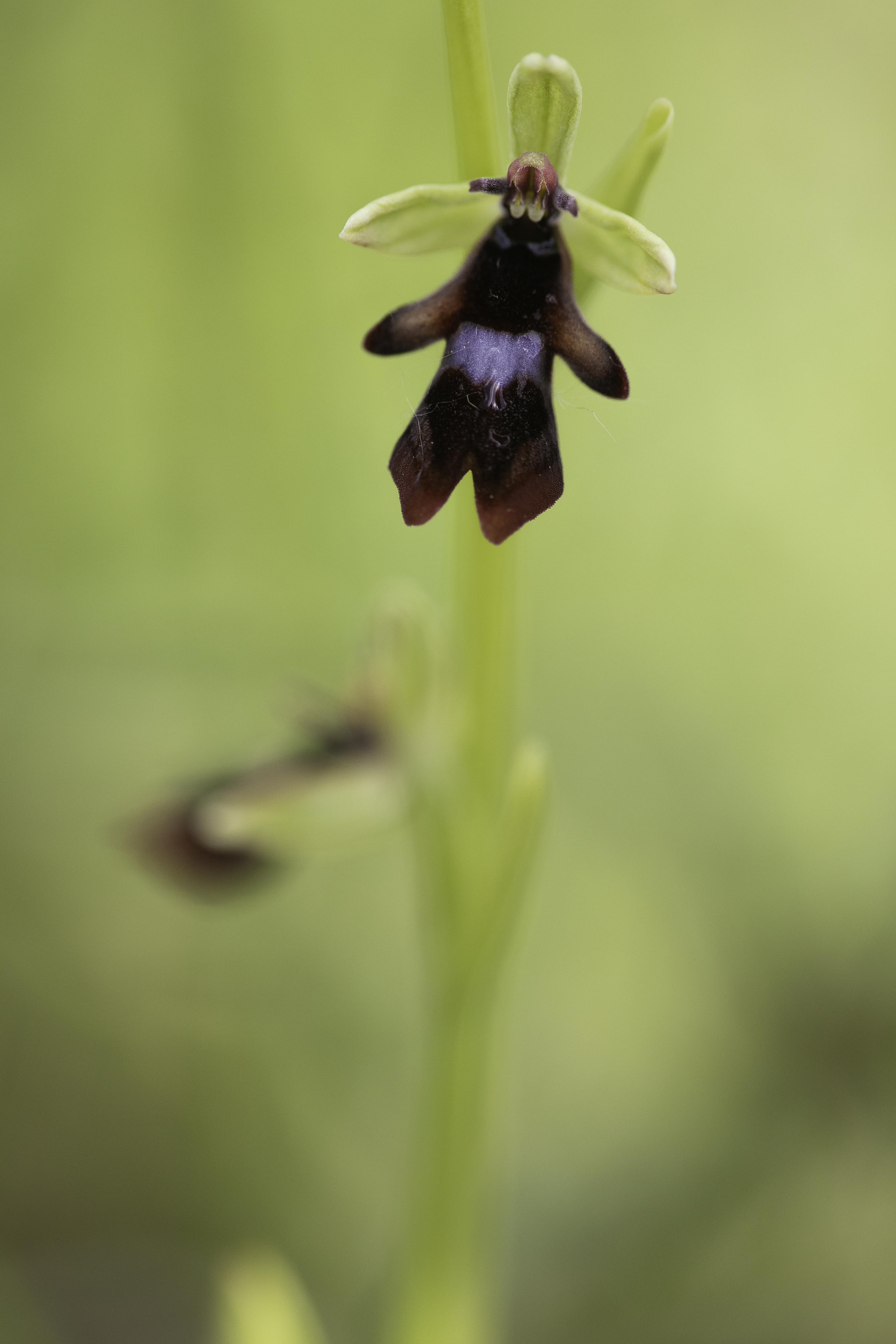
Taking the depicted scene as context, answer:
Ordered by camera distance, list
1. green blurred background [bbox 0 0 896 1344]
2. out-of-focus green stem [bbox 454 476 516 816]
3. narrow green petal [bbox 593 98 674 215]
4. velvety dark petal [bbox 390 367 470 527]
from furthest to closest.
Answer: green blurred background [bbox 0 0 896 1344], out-of-focus green stem [bbox 454 476 516 816], narrow green petal [bbox 593 98 674 215], velvety dark petal [bbox 390 367 470 527]

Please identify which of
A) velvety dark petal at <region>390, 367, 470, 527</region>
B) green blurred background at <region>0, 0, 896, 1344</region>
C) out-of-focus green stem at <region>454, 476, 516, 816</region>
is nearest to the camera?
velvety dark petal at <region>390, 367, 470, 527</region>

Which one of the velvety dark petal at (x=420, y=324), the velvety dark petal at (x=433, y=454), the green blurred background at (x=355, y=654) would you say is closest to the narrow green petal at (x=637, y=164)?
the velvety dark petal at (x=420, y=324)

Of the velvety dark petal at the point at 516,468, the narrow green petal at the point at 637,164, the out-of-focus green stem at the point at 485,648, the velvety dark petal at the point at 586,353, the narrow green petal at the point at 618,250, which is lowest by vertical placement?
the out-of-focus green stem at the point at 485,648

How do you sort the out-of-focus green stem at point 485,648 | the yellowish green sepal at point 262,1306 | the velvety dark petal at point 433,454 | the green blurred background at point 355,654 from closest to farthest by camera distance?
the velvety dark petal at point 433,454 < the out-of-focus green stem at point 485,648 < the yellowish green sepal at point 262,1306 < the green blurred background at point 355,654

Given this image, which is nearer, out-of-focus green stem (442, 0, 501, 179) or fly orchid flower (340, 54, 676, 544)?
fly orchid flower (340, 54, 676, 544)

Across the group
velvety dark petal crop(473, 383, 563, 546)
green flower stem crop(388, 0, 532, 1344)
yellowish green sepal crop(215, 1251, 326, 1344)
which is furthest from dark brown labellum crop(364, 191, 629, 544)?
yellowish green sepal crop(215, 1251, 326, 1344)

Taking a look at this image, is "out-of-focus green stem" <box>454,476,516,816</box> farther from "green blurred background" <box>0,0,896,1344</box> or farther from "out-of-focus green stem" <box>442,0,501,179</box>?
"green blurred background" <box>0,0,896,1344</box>

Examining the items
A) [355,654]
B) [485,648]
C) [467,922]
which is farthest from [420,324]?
[355,654]

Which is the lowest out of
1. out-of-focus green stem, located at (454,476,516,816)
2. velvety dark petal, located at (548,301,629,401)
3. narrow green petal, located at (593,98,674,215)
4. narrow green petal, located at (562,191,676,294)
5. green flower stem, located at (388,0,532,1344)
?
green flower stem, located at (388,0,532,1344)

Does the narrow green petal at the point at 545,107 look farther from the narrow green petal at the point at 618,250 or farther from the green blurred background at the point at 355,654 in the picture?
the green blurred background at the point at 355,654
